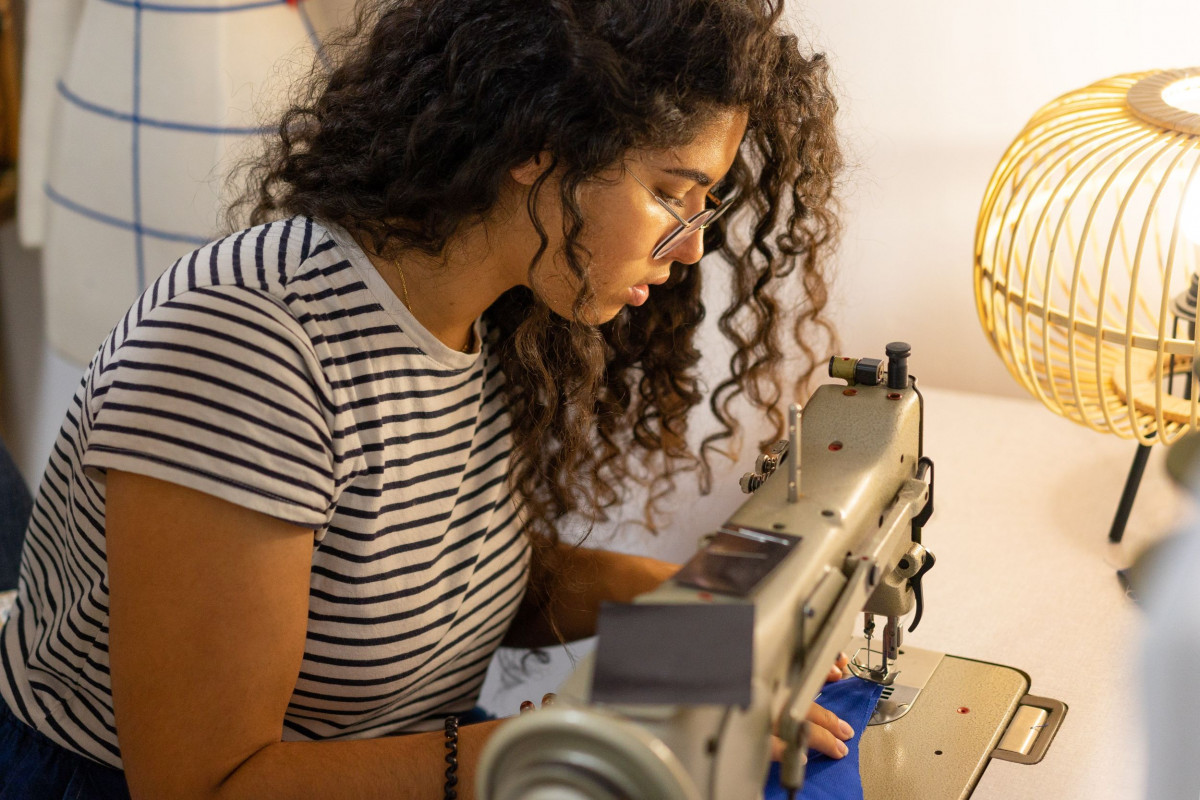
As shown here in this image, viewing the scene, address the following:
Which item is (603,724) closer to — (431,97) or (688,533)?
(431,97)

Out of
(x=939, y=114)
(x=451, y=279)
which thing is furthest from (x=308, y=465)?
(x=939, y=114)

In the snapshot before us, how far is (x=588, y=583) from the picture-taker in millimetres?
1243

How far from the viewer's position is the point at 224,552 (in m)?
0.84

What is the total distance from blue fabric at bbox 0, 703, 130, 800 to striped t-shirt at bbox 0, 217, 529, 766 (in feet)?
0.06

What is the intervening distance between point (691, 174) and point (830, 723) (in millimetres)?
441

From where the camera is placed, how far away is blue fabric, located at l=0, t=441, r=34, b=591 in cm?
135

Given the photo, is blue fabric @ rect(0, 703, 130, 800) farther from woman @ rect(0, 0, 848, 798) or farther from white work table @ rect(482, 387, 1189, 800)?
white work table @ rect(482, 387, 1189, 800)

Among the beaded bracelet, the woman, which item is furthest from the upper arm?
the beaded bracelet

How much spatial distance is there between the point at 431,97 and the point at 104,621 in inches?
19.7

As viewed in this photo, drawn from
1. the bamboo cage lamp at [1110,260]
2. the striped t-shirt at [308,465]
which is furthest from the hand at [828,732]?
the bamboo cage lamp at [1110,260]

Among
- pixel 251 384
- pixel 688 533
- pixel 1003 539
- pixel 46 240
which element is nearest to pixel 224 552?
pixel 251 384

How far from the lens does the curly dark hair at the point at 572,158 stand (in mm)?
882

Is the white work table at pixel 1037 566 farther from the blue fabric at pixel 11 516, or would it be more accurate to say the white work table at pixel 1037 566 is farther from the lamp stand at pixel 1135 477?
the blue fabric at pixel 11 516

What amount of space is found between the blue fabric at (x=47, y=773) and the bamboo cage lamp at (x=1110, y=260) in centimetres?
98
